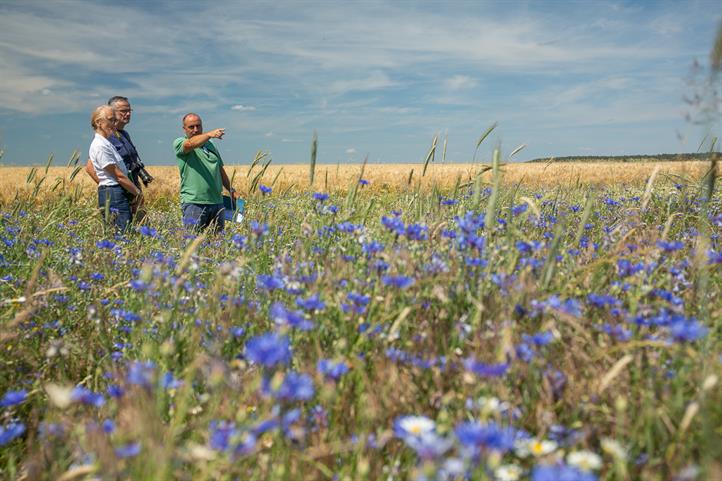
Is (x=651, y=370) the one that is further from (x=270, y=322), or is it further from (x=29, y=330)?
(x=29, y=330)

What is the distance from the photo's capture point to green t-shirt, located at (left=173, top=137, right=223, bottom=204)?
6785mm

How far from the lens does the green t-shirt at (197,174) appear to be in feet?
22.3

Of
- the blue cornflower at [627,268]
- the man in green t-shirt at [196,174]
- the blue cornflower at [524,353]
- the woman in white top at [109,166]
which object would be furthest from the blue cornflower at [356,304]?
the man in green t-shirt at [196,174]

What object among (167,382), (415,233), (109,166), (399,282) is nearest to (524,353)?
(399,282)

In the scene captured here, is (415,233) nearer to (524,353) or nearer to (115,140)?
(524,353)

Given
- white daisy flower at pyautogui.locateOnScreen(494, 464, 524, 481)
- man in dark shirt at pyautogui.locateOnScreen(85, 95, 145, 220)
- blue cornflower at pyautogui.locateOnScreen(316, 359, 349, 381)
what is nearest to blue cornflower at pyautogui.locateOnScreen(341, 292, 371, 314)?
blue cornflower at pyautogui.locateOnScreen(316, 359, 349, 381)

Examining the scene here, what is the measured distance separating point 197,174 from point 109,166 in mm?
1151

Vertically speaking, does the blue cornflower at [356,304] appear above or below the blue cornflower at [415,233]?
below

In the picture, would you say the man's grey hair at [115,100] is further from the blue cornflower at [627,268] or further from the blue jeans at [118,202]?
the blue cornflower at [627,268]

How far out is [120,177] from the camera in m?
6.04

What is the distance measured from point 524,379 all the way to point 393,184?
15.3 meters

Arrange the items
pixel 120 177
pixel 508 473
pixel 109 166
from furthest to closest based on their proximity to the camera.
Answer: pixel 120 177, pixel 109 166, pixel 508 473

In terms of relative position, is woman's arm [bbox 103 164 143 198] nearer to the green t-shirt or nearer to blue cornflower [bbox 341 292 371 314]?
the green t-shirt

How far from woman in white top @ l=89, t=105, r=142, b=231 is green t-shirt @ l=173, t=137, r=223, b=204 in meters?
0.71
